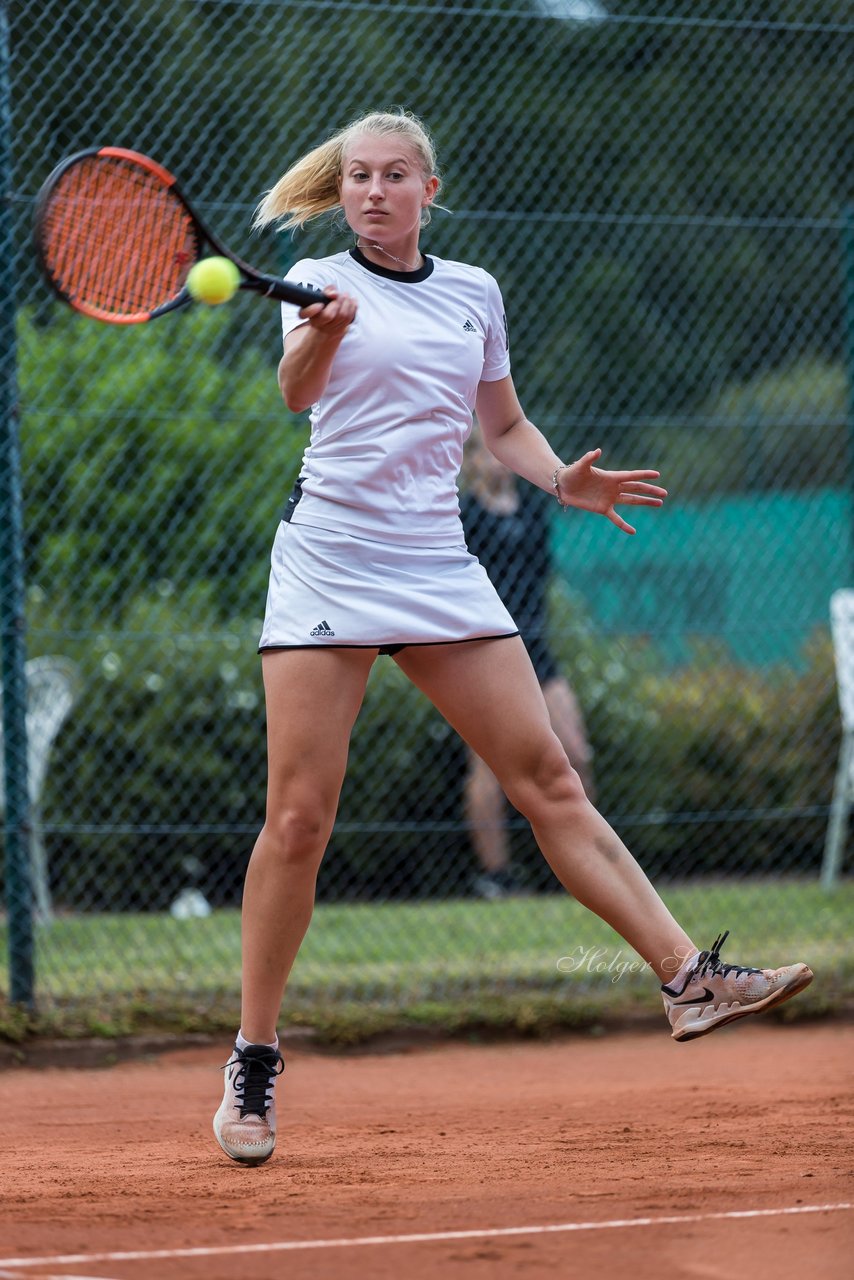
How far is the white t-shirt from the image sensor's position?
3.22 m

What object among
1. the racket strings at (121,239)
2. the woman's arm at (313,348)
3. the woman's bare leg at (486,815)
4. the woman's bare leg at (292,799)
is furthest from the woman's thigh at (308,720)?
the woman's bare leg at (486,815)

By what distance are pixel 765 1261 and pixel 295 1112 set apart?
1.78 m

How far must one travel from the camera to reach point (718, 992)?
3.27 m

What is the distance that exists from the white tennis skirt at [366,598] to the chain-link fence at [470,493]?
6.95ft

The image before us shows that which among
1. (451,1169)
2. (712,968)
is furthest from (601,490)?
(451,1169)

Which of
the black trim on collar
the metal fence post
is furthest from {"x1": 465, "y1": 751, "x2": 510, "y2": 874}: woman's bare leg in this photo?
the black trim on collar

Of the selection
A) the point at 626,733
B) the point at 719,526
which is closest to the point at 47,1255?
the point at 626,733

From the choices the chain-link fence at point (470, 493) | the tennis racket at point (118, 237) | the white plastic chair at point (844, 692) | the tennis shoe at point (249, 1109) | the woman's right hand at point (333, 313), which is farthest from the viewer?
the white plastic chair at point (844, 692)

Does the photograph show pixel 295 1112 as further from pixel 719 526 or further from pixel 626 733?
pixel 719 526

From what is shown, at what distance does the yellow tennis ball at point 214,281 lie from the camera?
2982 mm

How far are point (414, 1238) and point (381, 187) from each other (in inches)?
73.3

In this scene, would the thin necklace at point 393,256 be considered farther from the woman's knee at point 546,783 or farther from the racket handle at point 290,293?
the woman's knee at point 546,783

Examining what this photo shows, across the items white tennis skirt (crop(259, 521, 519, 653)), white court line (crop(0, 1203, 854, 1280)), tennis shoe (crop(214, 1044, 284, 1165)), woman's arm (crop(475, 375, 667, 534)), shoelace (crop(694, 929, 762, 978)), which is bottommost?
tennis shoe (crop(214, 1044, 284, 1165))

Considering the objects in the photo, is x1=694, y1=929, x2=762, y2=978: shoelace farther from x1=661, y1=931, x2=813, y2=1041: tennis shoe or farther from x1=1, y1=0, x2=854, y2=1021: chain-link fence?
x1=1, y1=0, x2=854, y2=1021: chain-link fence
